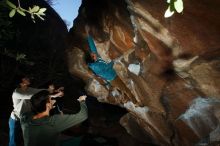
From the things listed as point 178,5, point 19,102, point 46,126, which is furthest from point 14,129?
point 178,5

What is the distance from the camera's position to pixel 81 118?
23.5ft

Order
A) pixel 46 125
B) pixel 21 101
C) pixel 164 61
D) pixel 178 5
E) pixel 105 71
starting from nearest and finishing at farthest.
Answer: pixel 178 5 → pixel 46 125 → pixel 21 101 → pixel 164 61 → pixel 105 71

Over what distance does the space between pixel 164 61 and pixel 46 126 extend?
3796 millimetres

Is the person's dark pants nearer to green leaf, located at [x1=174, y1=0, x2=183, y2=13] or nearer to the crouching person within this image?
the crouching person

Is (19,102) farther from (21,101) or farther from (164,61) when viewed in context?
(164,61)

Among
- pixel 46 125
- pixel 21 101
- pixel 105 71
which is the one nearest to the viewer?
pixel 46 125

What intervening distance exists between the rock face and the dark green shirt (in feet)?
9.74

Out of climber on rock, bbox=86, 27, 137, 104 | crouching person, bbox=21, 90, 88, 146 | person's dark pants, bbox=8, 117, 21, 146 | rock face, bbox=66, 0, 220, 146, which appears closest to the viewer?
crouching person, bbox=21, 90, 88, 146

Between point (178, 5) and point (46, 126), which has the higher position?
point (178, 5)

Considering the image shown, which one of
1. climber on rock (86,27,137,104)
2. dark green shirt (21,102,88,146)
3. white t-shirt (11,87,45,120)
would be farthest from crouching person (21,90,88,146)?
climber on rock (86,27,137,104)

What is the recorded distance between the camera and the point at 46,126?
274 inches

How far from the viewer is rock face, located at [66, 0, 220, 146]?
7301mm

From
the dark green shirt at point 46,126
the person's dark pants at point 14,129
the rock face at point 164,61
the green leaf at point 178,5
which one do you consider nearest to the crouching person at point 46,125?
the dark green shirt at point 46,126

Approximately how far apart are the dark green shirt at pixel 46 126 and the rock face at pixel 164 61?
2.97 meters
